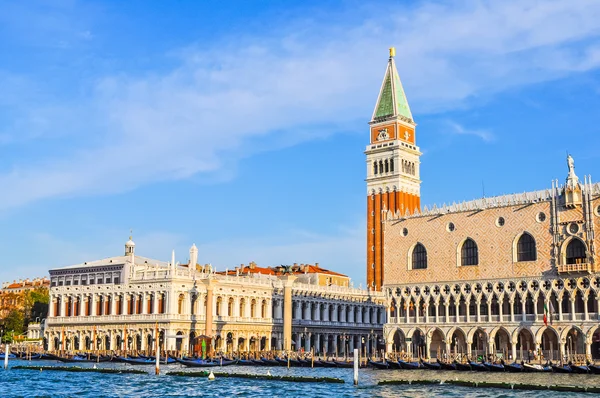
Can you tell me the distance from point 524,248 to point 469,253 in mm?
4309

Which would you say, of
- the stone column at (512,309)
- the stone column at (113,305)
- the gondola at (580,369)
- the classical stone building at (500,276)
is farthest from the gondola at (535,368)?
the stone column at (113,305)

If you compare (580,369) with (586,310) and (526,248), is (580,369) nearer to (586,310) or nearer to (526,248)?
(586,310)

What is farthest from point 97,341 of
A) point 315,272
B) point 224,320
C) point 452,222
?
point 452,222

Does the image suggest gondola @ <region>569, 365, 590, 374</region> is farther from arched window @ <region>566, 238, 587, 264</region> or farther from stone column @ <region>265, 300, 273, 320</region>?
stone column @ <region>265, 300, 273, 320</region>

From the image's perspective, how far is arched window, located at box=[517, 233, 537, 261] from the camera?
5416 cm

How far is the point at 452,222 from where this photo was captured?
58688 mm

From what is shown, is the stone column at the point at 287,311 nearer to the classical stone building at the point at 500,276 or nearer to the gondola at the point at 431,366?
the classical stone building at the point at 500,276

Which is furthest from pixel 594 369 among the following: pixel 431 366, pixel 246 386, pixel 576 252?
pixel 246 386

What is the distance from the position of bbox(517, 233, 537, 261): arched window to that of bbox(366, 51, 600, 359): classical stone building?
67 millimetres

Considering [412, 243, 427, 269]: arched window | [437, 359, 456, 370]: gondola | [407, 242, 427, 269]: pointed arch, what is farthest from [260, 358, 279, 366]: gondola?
[412, 243, 427, 269]: arched window

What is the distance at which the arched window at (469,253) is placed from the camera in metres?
57.2

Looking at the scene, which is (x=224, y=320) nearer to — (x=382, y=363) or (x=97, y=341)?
(x=97, y=341)

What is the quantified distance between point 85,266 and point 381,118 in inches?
1382

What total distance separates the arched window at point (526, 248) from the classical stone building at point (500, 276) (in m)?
0.07
